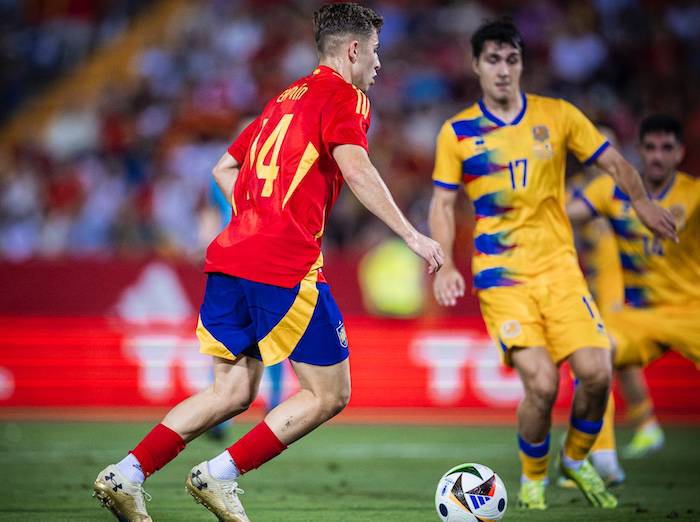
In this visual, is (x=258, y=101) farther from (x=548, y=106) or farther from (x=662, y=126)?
(x=548, y=106)

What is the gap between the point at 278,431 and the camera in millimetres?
5578

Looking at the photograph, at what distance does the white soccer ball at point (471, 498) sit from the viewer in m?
5.82

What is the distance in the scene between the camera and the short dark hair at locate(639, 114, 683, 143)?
8.30m

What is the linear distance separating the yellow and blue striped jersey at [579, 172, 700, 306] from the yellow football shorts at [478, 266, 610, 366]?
1385mm

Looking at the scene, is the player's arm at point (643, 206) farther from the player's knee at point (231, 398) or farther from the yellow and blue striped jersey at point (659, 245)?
the player's knee at point (231, 398)

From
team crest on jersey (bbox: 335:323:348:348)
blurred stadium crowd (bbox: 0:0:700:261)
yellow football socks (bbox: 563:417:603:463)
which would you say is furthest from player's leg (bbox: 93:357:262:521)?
blurred stadium crowd (bbox: 0:0:700:261)

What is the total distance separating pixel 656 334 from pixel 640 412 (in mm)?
1448

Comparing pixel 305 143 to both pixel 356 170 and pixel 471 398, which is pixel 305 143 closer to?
pixel 356 170

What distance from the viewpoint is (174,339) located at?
13.2m

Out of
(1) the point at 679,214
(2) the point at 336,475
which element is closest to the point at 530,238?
(1) the point at 679,214

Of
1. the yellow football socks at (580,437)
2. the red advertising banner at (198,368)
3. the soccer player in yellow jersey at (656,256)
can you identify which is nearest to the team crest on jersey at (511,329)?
the yellow football socks at (580,437)

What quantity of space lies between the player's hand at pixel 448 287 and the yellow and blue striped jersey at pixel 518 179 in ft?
1.04

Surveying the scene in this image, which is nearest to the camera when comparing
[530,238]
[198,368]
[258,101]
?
[530,238]

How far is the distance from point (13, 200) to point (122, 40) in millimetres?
4609
